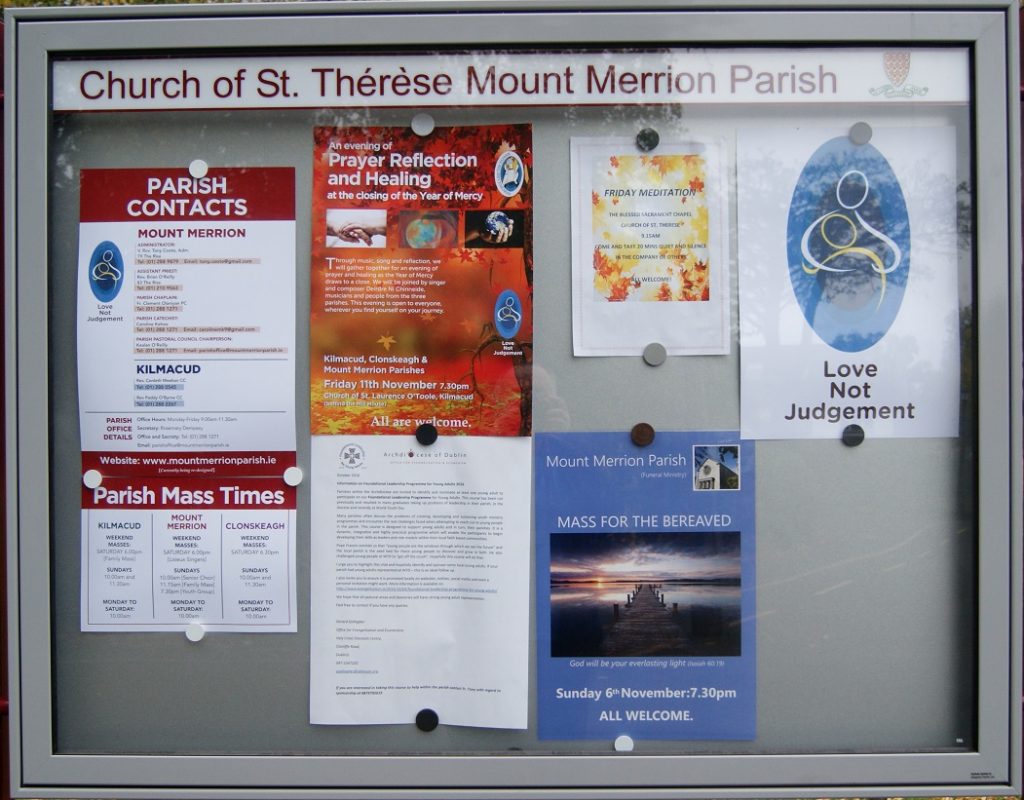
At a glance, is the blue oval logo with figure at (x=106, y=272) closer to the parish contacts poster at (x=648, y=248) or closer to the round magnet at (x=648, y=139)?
the parish contacts poster at (x=648, y=248)

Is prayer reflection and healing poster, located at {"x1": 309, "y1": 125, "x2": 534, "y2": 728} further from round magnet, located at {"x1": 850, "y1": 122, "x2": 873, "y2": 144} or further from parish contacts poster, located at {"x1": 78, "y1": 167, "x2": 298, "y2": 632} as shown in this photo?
round magnet, located at {"x1": 850, "y1": 122, "x2": 873, "y2": 144}

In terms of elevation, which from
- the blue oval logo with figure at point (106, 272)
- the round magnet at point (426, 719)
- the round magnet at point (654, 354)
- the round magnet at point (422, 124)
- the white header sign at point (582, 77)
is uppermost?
the white header sign at point (582, 77)

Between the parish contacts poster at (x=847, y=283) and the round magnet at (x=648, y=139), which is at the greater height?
the round magnet at (x=648, y=139)

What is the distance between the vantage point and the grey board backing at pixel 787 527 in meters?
2.30

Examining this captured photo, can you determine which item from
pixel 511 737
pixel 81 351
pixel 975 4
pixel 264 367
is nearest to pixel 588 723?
pixel 511 737

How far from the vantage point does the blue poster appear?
2299 millimetres

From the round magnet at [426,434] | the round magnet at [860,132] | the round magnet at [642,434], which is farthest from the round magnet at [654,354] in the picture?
the round magnet at [860,132]

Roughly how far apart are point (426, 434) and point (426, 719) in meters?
0.72

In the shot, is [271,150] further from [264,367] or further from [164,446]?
[164,446]

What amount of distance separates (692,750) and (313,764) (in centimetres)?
95

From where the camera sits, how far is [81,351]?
2.33 m

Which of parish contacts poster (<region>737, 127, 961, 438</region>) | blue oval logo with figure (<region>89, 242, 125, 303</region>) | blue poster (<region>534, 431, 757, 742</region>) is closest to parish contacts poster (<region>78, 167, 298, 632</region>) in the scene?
blue oval logo with figure (<region>89, 242, 125, 303</region>)

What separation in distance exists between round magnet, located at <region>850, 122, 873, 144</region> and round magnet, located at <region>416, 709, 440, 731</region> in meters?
1.80

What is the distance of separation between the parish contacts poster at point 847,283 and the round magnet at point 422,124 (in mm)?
780
